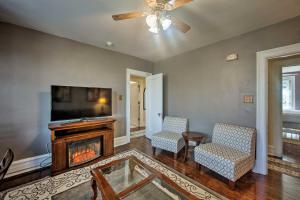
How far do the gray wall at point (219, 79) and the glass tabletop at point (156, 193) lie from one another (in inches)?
79.4

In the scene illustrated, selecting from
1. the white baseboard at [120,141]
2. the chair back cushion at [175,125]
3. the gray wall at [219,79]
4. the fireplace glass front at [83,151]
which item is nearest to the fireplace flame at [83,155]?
the fireplace glass front at [83,151]

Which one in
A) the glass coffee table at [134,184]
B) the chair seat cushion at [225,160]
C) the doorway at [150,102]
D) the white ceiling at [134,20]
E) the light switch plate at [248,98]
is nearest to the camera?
the glass coffee table at [134,184]

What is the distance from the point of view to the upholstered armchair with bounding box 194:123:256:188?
74.4 inches

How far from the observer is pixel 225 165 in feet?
6.31

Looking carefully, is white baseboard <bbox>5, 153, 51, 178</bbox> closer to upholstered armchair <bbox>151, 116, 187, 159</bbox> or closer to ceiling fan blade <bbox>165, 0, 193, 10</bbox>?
upholstered armchair <bbox>151, 116, 187, 159</bbox>

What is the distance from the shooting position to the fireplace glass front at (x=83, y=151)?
95.1 inches

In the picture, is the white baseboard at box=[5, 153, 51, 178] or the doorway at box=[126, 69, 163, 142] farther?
the doorway at box=[126, 69, 163, 142]

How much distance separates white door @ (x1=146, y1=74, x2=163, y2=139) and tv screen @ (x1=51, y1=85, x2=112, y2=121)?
1.48 metres

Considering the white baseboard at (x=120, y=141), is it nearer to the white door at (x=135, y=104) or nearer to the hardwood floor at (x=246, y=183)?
the hardwood floor at (x=246, y=183)

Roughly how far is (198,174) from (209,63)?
2368mm

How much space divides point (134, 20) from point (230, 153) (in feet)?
8.83

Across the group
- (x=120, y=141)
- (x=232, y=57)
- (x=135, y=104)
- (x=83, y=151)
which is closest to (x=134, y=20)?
(x=232, y=57)

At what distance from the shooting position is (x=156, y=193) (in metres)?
1.42

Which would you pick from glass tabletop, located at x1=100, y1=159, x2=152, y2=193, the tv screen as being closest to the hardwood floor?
glass tabletop, located at x1=100, y1=159, x2=152, y2=193
